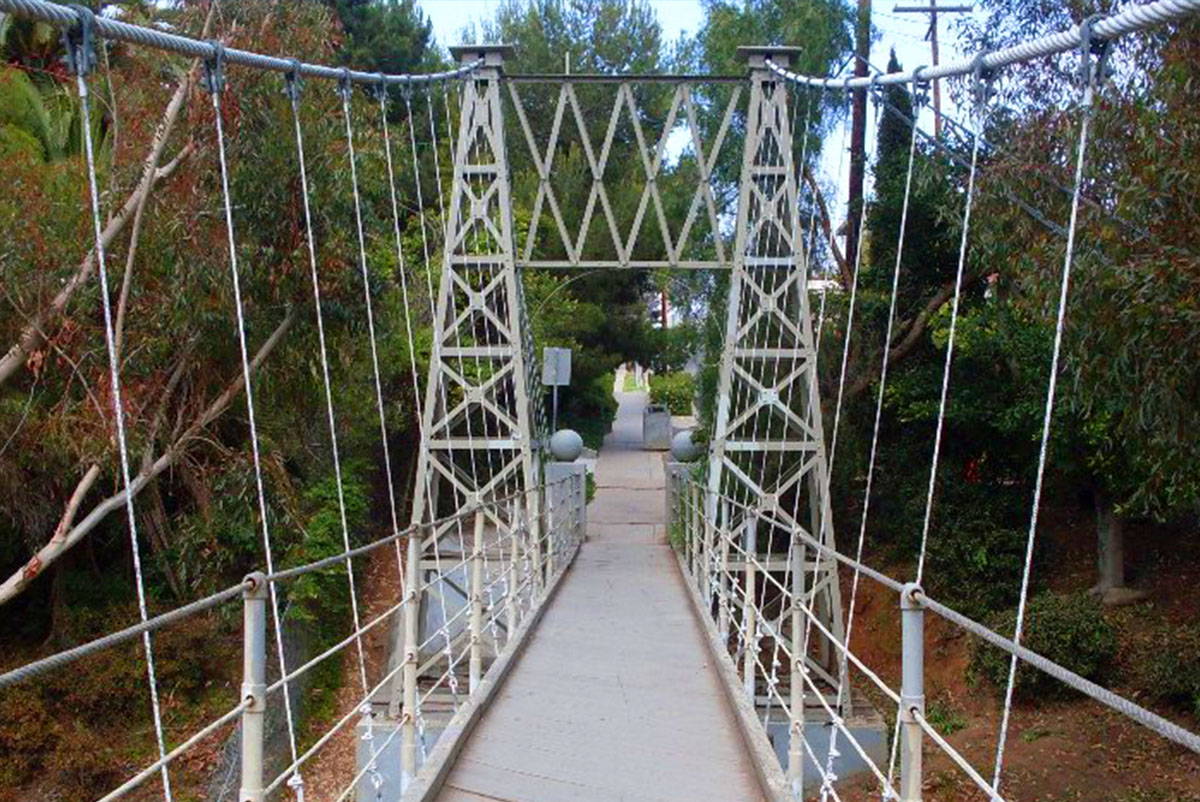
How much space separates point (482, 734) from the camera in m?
5.53

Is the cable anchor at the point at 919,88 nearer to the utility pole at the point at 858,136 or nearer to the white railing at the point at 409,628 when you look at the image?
the white railing at the point at 409,628

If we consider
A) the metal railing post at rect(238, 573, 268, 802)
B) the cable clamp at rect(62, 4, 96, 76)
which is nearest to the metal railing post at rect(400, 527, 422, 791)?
the metal railing post at rect(238, 573, 268, 802)

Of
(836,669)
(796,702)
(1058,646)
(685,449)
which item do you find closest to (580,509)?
(685,449)

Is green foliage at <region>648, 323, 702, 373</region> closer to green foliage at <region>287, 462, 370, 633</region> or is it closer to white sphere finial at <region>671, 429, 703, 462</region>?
white sphere finial at <region>671, 429, 703, 462</region>

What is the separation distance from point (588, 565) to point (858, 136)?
282 inches

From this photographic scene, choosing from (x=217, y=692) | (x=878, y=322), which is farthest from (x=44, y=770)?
(x=878, y=322)

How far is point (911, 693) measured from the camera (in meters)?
3.05

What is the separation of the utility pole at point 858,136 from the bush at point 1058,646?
5.71 m

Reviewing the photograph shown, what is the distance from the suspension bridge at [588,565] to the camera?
14.8 feet

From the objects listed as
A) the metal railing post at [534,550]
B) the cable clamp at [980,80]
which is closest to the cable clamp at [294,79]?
the cable clamp at [980,80]

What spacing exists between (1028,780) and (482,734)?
6430 millimetres

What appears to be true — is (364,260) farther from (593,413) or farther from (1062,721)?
(593,413)

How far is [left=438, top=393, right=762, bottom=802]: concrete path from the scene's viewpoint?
15.8ft

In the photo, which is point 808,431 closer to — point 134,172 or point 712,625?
point 712,625
